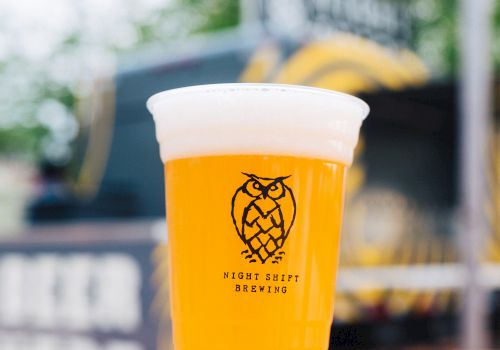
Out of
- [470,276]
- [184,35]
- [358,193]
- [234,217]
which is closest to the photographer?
[234,217]

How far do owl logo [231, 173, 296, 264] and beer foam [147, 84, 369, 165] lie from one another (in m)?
0.04

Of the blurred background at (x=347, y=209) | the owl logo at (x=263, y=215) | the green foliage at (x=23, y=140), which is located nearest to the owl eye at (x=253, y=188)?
the owl logo at (x=263, y=215)

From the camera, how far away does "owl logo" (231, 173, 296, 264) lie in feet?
2.96

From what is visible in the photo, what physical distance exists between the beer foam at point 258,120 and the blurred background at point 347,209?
117 inches

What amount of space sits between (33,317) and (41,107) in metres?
8.45

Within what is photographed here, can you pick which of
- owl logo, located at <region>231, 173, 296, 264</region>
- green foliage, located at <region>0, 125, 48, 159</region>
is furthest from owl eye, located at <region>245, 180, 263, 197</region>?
green foliage, located at <region>0, 125, 48, 159</region>

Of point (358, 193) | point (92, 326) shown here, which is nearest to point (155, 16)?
point (358, 193)

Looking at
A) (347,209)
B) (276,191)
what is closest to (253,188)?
(276,191)

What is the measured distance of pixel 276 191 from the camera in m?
0.90

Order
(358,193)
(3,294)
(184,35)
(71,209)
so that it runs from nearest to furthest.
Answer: (3,294)
(358,193)
(71,209)
(184,35)

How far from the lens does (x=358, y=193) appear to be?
4.91 m

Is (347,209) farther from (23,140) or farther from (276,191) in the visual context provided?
(23,140)

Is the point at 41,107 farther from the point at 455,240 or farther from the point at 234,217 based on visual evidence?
the point at 234,217

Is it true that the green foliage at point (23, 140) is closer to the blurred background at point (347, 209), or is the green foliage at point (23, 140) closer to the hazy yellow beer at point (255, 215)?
the blurred background at point (347, 209)
